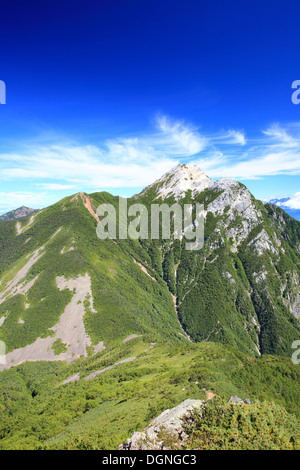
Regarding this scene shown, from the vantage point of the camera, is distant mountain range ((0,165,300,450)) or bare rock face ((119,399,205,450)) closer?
bare rock face ((119,399,205,450))

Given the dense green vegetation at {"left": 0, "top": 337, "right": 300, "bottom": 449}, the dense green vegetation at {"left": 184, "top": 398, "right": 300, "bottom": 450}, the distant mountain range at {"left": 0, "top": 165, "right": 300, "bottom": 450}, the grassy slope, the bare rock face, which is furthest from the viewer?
the grassy slope

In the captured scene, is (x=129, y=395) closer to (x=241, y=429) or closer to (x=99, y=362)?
(x=241, y=429)

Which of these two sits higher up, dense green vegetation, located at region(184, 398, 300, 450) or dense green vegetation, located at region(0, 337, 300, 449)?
dense green vegetation, located at region(184, 398, 300, 450)

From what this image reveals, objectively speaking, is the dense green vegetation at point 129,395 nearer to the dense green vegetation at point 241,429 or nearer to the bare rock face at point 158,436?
the dense green vegetation at point 241,429

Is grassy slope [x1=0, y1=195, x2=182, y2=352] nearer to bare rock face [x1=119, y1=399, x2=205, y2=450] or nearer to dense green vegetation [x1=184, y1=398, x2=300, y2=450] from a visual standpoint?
bare rock face [x1=119, y1=399, x2=205, y2=450]

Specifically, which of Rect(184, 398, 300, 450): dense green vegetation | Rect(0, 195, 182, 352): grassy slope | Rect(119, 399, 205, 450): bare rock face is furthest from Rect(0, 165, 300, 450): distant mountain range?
Rect(119, 399, 205, 450): bare rock face

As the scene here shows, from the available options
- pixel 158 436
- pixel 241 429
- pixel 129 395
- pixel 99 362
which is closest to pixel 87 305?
pixel 99 362

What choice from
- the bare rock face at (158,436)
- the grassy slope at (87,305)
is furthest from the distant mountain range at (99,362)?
the bare rock face at (158,436)

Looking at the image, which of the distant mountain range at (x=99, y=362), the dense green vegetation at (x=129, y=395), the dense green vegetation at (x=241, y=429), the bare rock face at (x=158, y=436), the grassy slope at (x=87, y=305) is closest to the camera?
the dense green vegetation at (x=241, y=429)

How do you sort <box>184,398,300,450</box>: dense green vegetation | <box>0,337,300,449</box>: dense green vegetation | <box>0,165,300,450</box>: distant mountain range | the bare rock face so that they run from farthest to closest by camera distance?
<box>0,165,300,450</box>: distant mountain range
<box>0,337,300,449</box>: dense green vegetation
the bare rock face
<box>184,398,300,450</box>: dense green vegetation

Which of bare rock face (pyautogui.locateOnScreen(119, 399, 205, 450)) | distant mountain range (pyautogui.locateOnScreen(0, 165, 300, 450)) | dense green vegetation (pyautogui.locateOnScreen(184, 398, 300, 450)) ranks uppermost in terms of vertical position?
dense green vegetation (pyautogui.locateOnScreen(184, 398, 300, 450))

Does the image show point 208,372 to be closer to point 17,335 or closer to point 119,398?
point 119,398
